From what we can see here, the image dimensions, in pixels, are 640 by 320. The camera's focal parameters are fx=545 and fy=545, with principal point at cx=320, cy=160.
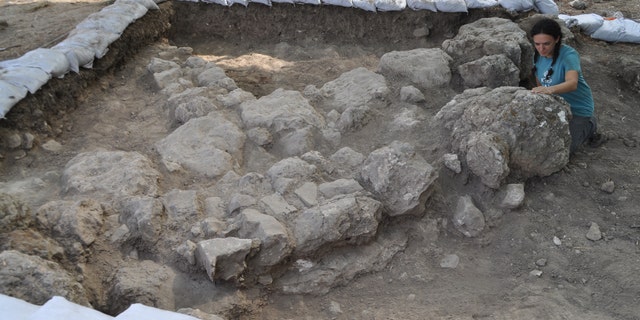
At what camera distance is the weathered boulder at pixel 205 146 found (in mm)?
3434

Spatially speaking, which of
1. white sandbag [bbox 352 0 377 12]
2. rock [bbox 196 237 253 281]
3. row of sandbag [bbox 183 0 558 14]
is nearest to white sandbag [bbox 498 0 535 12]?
row of sandbag [bbox 183 0 558 14]

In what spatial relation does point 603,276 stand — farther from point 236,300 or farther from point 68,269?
point 68,269

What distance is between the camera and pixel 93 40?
4.54 meters

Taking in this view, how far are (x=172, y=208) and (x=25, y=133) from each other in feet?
4.83

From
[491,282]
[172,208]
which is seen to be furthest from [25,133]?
[491,282]

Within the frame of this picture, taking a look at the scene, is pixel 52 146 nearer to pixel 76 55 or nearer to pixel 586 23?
pixel 76 55

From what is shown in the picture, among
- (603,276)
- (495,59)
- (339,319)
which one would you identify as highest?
(495,59)

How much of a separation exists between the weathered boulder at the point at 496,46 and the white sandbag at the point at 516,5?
95cm

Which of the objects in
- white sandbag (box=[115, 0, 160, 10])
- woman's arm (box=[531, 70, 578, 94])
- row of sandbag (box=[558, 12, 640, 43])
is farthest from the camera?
row of sandbag (box=[558, 12, 640, 43])

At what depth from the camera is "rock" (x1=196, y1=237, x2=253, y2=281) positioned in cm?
263

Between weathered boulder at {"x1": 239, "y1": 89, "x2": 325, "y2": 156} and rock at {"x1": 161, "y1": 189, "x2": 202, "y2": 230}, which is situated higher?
weathered boulder at {"x1": 239, "y1": 89, "x2": 325, "y2": 156}

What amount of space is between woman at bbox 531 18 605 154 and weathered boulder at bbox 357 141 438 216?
3.16 feet

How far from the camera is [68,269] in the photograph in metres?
2.66

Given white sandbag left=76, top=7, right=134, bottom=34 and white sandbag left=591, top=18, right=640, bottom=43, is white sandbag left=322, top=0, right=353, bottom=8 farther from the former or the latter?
white sandbag left=591, top=18, right=640, bottom=43
